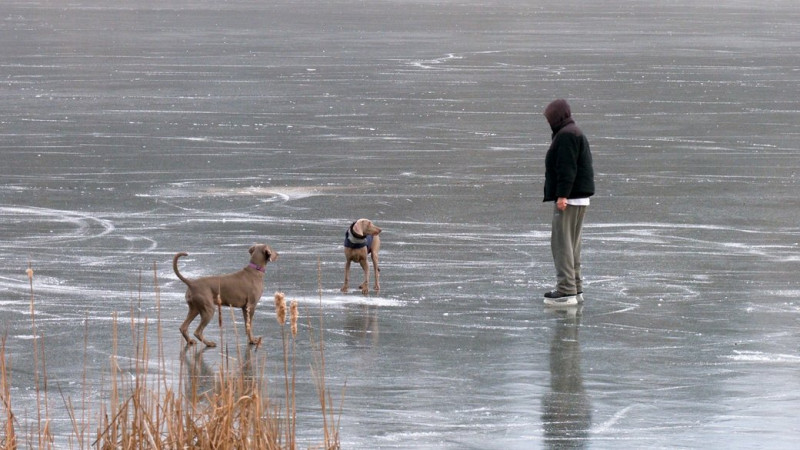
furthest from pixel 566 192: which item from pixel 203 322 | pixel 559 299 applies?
pixel 203 322

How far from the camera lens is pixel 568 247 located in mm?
12875

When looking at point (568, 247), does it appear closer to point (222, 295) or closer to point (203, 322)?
point (222, 295)

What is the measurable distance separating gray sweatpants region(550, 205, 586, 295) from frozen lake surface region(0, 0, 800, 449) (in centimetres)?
23

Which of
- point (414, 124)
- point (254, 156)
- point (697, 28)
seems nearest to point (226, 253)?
point (254, 156)

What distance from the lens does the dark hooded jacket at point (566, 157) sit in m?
12.8

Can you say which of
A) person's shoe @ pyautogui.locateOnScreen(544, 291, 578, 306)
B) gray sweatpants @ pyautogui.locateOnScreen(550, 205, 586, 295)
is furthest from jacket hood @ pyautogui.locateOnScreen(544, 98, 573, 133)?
person's shoe @ pyautogui.locateOnScreen(544, 291, 578, 306)

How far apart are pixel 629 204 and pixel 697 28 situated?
3410 centimetres

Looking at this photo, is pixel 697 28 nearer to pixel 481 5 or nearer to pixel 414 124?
pixel 481 5

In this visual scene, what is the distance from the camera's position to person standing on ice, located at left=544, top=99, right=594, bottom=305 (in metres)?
12.7

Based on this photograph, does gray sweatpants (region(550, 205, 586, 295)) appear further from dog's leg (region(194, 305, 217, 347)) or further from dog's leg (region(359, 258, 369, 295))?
dog's leg (region(194, 305, 217, 347))

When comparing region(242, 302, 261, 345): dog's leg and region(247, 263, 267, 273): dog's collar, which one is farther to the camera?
region(247, 263, 267, 273): dog's collar

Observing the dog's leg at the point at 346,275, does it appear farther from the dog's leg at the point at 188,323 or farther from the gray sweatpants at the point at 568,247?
the dog's leg at the point at 188,323

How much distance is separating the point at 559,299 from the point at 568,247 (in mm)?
444

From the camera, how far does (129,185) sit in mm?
19203
